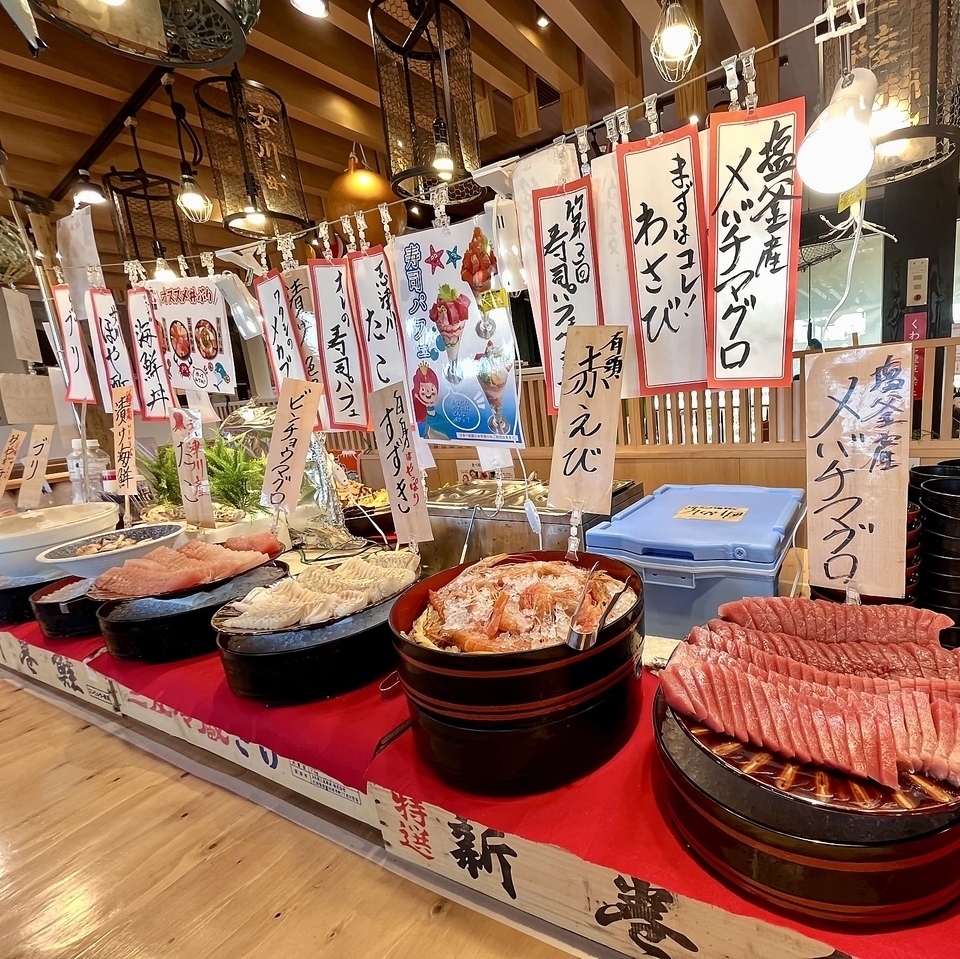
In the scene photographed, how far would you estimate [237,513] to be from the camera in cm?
259

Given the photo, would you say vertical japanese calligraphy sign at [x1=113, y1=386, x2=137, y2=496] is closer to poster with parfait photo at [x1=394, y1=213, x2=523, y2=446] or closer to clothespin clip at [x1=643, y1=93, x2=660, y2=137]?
poster with parfait photo at [x1=394, y1=213, x2=523, y2=446]

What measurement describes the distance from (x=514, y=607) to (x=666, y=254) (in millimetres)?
977

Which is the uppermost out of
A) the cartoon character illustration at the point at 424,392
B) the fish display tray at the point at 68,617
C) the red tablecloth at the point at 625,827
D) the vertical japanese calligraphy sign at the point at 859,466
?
the cartoon character illustration at the point at 424,392

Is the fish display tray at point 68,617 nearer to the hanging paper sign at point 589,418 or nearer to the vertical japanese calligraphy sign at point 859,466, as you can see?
the hanging paper sign at point 589,418

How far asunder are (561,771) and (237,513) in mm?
2165

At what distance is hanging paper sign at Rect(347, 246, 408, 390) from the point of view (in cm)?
204

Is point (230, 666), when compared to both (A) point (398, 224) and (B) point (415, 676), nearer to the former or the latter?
(B) point (415, 676)

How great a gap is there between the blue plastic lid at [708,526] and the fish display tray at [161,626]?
1247 mm

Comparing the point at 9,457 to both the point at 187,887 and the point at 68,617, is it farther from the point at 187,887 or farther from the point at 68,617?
the point at 187,887

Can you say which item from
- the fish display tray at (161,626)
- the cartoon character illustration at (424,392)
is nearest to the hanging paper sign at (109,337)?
the fish display tray at (161,626)

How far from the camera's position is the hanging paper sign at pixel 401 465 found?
1586mm

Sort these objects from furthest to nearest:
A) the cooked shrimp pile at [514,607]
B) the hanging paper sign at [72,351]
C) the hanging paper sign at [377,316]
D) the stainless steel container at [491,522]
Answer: the hanging paper sign at [72,351] → the hanging paper sign at [377,316] → the stainless steel container at [491,522] → the cooked shrimp pile at [514,607]

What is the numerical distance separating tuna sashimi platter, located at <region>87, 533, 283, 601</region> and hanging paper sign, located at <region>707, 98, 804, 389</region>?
1.71 metres

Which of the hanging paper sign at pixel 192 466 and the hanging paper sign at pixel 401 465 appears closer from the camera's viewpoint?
the hanging paper sign at pixel 401 465
